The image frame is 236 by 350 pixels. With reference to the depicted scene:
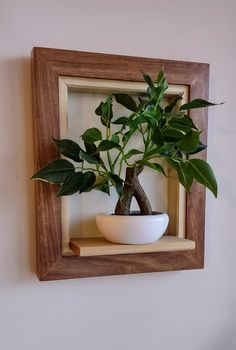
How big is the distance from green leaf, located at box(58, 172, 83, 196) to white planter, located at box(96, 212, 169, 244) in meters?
0.08

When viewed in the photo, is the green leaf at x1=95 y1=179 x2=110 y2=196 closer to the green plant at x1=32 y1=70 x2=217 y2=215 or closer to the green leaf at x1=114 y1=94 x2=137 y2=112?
the green plant at x1=32 y1=70 x2=217 y2=215

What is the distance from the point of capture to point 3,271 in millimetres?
653

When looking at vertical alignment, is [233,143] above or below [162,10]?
below

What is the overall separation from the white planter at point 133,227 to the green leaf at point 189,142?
14 centimetres

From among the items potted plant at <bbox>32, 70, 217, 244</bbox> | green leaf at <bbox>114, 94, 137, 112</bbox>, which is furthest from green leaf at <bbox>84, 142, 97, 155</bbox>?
green leaf at <bbox>114, 94, 137, 112</bbox>

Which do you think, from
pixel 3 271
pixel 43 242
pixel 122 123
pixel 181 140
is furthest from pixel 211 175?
pixel 3 271

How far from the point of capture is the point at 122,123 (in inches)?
25.4

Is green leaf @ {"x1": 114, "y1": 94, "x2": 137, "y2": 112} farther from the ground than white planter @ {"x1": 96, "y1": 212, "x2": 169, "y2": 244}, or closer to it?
farther from the ground

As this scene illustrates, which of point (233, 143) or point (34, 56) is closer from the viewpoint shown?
point (34, 56)

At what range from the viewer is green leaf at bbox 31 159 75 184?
59cm

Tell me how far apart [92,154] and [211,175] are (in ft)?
0.74

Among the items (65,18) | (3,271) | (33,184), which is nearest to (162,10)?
(65,18)

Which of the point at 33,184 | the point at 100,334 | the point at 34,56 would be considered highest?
the point at 34,56

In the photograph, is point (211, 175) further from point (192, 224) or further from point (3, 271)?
point (3, 271)
